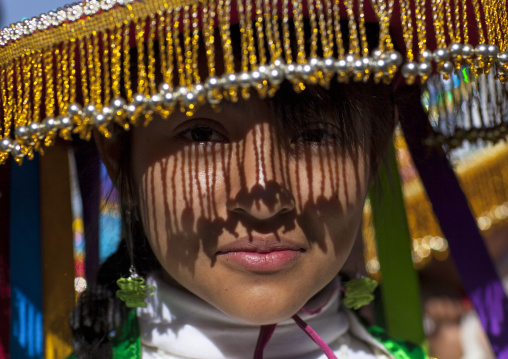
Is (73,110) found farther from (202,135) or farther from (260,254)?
(260,254)

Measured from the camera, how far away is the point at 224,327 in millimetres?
1187

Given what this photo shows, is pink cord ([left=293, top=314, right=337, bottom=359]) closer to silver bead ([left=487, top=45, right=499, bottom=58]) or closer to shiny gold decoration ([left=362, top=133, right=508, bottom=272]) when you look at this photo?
silver bead ([left=487, top=45, right=499, bottom=58])

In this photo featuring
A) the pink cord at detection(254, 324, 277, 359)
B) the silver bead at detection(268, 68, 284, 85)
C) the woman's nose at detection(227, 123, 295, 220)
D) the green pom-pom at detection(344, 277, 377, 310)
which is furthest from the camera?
the green pom-pom at detection(344, 277, 377, 310)

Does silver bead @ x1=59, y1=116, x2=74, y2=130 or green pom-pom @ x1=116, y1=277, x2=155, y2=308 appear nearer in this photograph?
silver bead @ x1=59, y1=116, x2=74, y2=130

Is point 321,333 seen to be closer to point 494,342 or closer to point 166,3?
point 494,342

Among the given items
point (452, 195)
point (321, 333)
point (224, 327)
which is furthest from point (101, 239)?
point (452, 195)

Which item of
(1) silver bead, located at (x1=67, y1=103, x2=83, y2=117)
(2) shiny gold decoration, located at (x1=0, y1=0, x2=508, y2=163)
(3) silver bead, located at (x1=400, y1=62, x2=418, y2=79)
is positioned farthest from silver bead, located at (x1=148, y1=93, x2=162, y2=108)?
(3) silver bead, located at (x1=400, y1=62, x2=418, y2=79)

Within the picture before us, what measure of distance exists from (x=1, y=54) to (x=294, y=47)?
0.46 meters

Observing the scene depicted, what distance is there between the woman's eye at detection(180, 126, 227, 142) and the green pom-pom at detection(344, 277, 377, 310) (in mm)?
455

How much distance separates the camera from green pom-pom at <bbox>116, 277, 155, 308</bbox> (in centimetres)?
118

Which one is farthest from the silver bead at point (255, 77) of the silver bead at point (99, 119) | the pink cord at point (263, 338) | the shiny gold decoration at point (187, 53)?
the pink cord at point (263, 338)

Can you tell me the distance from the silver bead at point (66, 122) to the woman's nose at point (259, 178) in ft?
0.81

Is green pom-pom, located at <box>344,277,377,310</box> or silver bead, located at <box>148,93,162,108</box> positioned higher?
silver bead, located at <box>148,93,162,108</box>

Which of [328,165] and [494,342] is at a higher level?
[328,165]
